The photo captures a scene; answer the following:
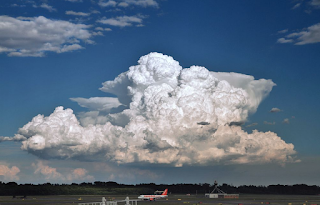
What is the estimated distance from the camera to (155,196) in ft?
485
